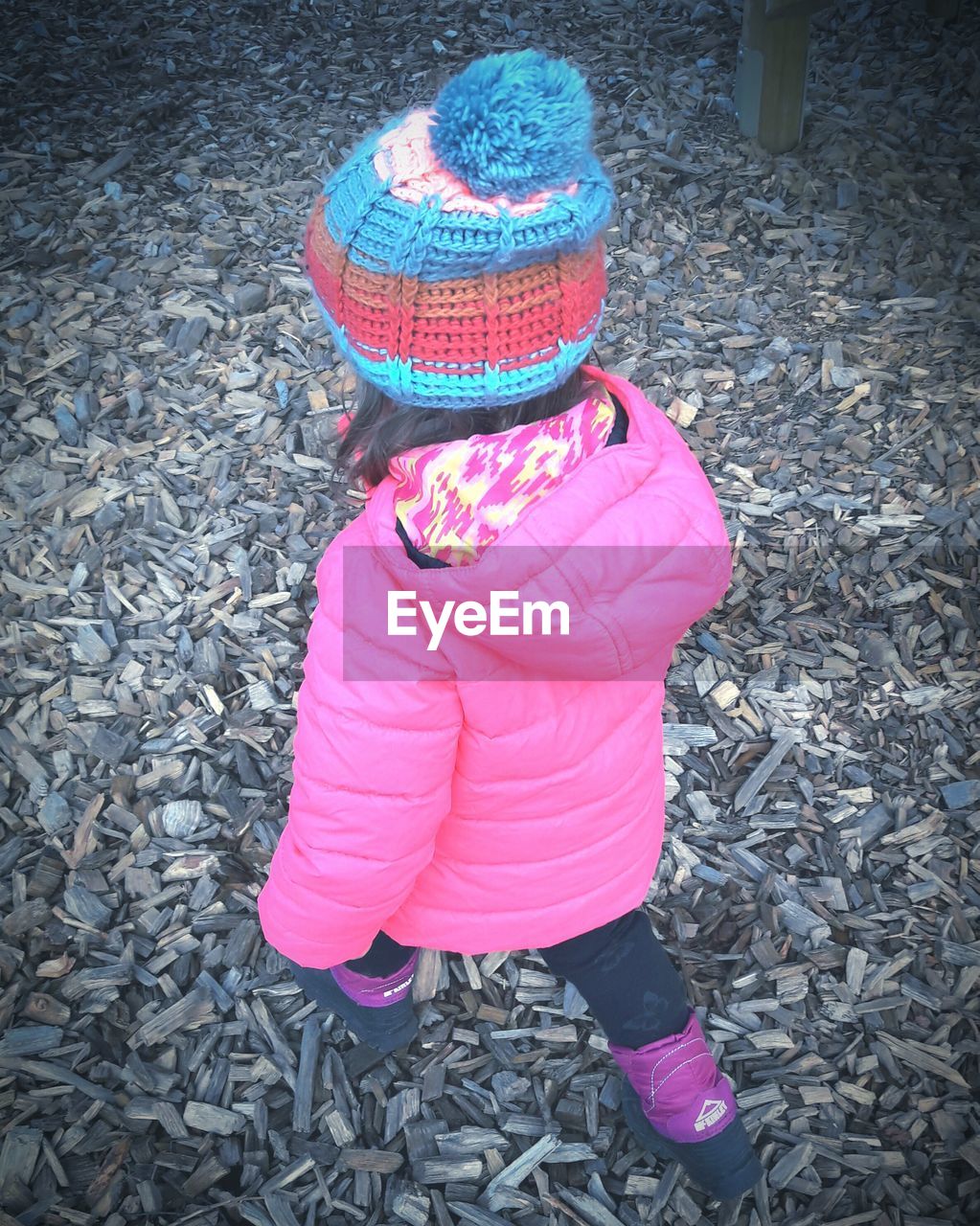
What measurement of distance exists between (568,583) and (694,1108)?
1.11m

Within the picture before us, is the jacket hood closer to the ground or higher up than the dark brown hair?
closer to the ground

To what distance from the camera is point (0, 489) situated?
3020 millimetres

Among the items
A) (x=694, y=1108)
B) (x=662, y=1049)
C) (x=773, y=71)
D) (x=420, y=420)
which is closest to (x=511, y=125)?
(x=420, y=420)

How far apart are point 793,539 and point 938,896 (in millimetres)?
1049

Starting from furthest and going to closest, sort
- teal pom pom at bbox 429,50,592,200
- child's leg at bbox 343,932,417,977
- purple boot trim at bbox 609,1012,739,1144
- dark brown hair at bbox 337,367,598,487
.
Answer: child's leg at bbox 343,932,417,977, purple boot trim at bbox 609,1012,739,1144, dark brown hair at bbox 337,367,598,487, teal pom pom at bbox 429,50,592,200

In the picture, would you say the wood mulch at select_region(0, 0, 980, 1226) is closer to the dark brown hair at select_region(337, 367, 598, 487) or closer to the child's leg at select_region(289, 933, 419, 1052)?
the child's leg at select_region(289, 933, 419, 1052)

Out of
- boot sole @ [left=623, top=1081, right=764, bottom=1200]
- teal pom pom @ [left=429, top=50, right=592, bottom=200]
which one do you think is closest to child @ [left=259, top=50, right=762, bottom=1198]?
teal pom pom @ [left=429, top=50, right=592, bottom=200]

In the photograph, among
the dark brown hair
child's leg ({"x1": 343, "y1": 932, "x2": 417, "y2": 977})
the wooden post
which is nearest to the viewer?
the dark brown hair

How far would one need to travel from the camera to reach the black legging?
1845mm

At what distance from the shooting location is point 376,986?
2025 mm

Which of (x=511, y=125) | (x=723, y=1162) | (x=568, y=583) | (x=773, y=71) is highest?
(x=511, y=125)

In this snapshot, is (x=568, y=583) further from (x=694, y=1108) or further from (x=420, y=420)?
(x=694, y=1108)

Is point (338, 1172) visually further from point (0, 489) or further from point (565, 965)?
point (0, 489)

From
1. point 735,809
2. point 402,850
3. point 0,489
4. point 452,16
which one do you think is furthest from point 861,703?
point 452,16
